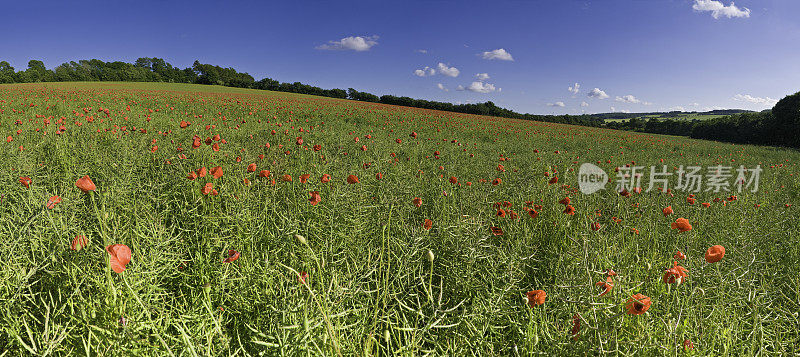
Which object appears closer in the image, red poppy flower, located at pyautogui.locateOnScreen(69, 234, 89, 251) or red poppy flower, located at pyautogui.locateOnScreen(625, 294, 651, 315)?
red poppy flower, located at pyautogui.locateOnScreen(625, 294, 651, 315)

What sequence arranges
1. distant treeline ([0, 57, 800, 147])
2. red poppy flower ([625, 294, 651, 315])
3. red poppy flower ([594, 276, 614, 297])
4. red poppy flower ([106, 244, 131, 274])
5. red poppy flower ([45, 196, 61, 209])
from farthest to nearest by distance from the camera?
distant treeline ([0, 57, 800, 147])
red poppy flower ([45, 196, 61, 209])
red poppy flower ([594, 276, 614, 297])
red poppy flower ([625, 294, 651, 315])
red poppy flower ([106, 244, 131, 274])

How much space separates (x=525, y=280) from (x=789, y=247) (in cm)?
273

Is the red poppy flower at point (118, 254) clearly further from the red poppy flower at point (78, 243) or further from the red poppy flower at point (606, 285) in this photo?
the red poppy flower at point (606, 285)

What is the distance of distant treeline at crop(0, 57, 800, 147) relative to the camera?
89.0 ft

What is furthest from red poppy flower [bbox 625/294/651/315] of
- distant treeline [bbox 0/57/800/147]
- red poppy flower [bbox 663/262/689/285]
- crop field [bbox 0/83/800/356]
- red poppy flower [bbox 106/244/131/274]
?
distant treeline [bbox 0/57/800/147]

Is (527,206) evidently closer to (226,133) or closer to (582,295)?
(582,295)

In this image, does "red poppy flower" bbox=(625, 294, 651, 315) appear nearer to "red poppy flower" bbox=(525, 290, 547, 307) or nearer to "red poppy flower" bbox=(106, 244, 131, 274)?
"red poppy flower" bbox=(525, 290, 547, 307)

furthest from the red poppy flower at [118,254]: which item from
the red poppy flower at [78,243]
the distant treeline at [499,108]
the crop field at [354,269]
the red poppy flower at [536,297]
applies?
the distant treeline at [499,108]

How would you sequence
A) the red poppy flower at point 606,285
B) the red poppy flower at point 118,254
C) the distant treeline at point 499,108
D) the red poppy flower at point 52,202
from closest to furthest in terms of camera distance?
the red poppy flower at point 118,254 → the red poppy flower at point 606,285 → the red poppy flower at point 52,202 → the distant treeline at point 499,108

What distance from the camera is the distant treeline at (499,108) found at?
89.0 feet

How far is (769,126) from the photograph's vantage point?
27.5 metres

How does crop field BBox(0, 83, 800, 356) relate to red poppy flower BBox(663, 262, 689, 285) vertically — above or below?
below

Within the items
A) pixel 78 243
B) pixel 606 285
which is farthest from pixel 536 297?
pixel 78 243

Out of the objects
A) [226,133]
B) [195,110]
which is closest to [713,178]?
[226,133]
